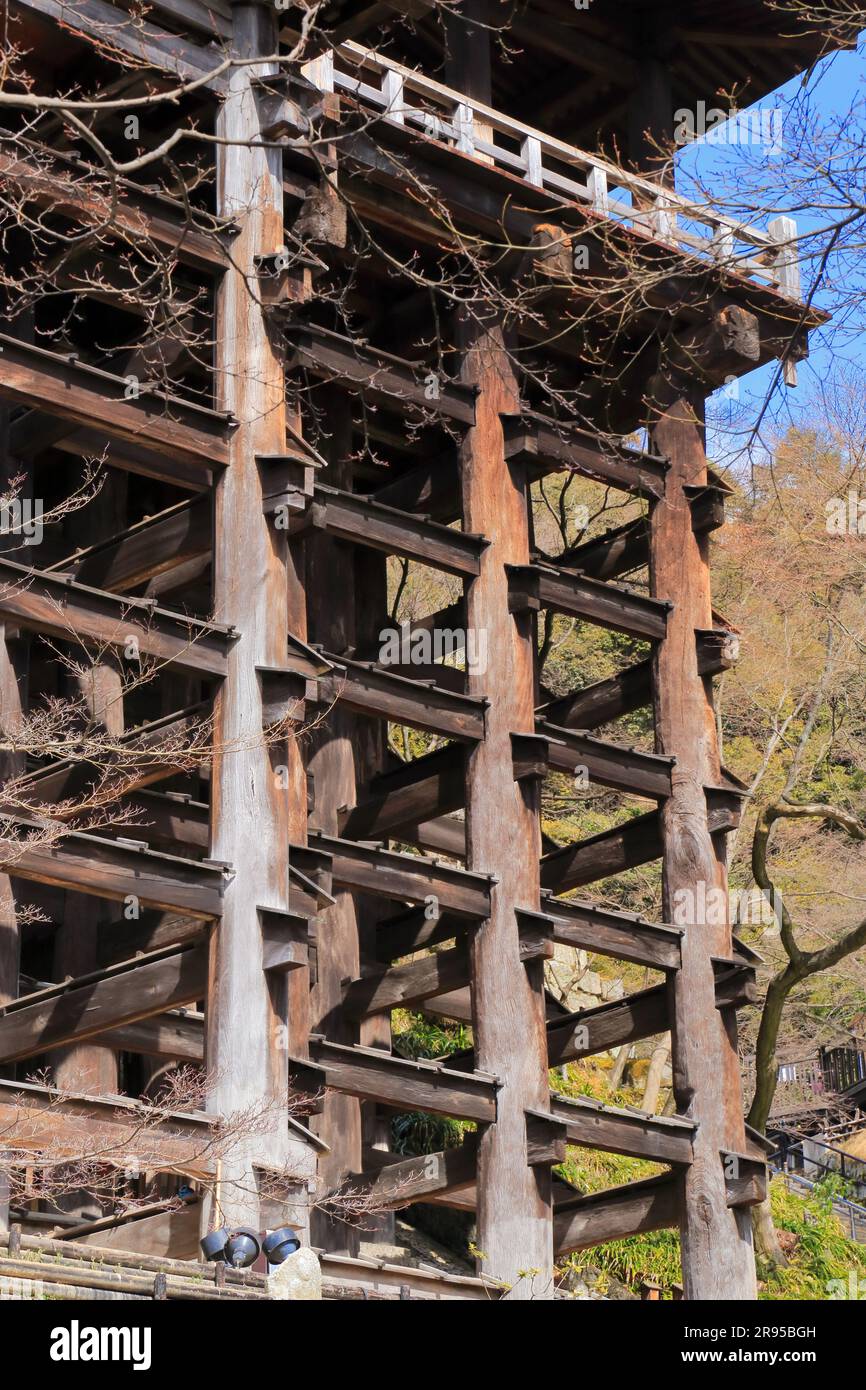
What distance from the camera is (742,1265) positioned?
59.0 ft

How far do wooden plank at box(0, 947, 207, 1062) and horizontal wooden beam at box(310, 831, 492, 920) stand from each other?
96.0 inches

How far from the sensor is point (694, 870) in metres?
19.4

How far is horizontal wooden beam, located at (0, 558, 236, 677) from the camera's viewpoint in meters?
14.1

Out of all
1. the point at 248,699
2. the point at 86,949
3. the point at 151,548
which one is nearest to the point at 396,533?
the point at 151,548

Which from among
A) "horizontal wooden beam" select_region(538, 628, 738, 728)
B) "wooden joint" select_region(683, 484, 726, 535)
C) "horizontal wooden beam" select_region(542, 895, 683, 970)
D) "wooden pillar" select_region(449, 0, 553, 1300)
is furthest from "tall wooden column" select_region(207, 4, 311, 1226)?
"wooden joint" select_region(683, 484, 726, 535)

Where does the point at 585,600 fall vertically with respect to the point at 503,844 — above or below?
above

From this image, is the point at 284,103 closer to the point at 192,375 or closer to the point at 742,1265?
the point at 192,375

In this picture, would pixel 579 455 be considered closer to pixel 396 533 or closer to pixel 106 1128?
pixel 396 533

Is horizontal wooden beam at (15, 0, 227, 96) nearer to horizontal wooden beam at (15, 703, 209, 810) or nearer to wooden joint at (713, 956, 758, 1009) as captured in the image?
horizontal wooden beam at (15, 703, 209, 810)

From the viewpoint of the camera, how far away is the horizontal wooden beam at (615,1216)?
59.5ft

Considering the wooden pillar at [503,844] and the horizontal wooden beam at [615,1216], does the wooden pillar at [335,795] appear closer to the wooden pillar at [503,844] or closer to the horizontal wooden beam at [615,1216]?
the wooden pillar at [503,844]

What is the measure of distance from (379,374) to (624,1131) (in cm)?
756

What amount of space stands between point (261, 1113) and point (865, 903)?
574 inches
